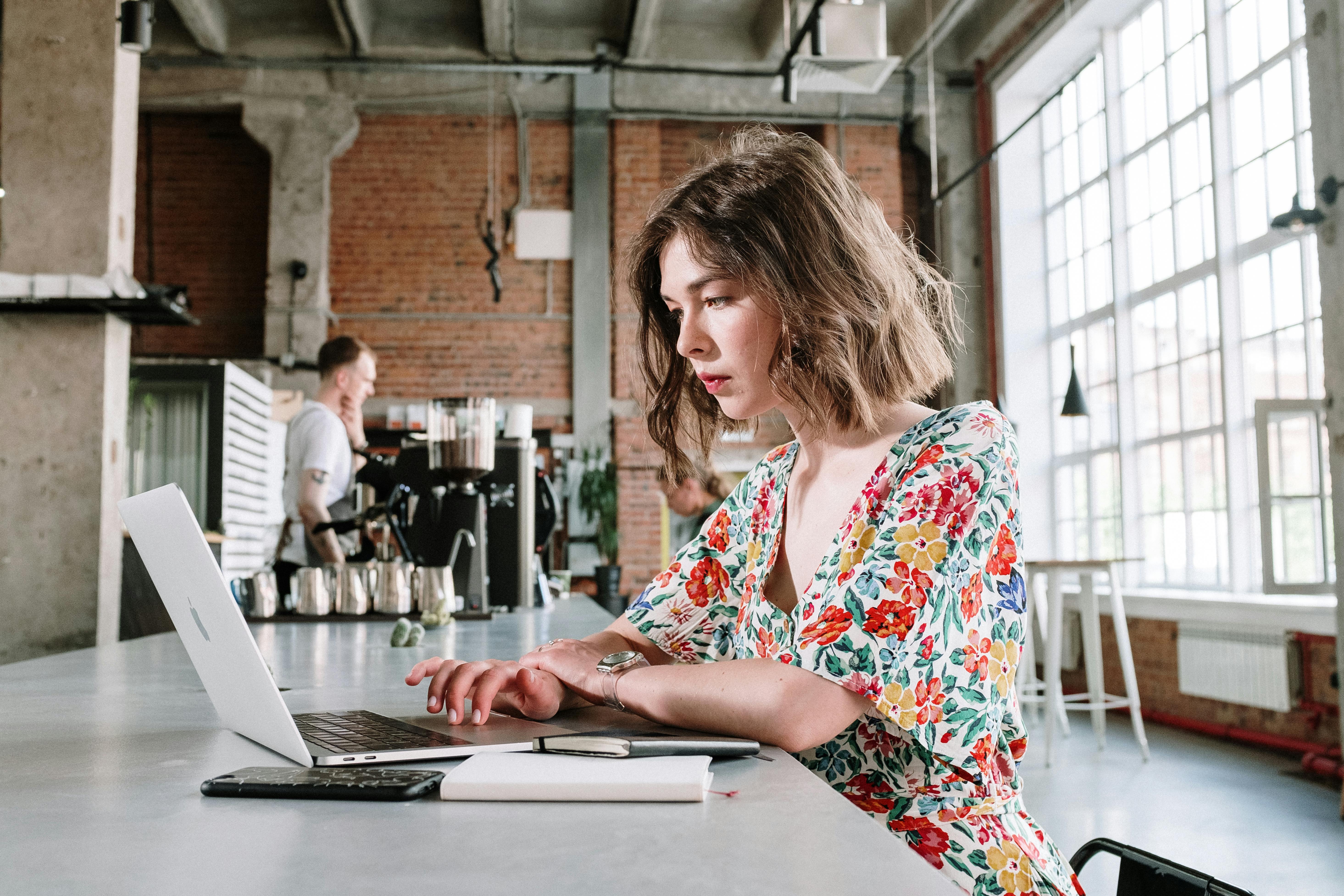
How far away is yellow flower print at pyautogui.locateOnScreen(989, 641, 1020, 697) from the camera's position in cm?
102

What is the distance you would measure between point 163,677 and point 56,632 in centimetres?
307

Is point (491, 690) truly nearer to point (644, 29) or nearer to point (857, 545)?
point (857, 545)

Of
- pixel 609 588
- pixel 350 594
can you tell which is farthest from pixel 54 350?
pixel 609 588

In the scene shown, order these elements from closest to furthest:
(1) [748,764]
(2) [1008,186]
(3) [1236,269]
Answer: (1) [748,764]
(3) [1236,269]
(2) [1008,186]

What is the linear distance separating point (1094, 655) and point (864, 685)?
511 centimetres

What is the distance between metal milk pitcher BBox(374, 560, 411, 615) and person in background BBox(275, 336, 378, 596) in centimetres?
66

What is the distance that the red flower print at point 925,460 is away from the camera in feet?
3.52

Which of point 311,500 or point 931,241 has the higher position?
point 931,241

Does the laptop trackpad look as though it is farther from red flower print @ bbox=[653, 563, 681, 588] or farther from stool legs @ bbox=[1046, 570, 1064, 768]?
stool legs @ bbox=[1046, 570, 1064, 768]

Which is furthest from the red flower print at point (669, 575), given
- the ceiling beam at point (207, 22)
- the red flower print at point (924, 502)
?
the ceiling beam at point (207, 22)

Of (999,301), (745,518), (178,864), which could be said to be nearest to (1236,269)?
(999,301)

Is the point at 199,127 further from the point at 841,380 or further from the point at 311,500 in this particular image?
the point at 841,380

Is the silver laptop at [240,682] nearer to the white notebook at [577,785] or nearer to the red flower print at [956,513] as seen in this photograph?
the white notebook at [577,785]

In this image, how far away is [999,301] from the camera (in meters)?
8.64
